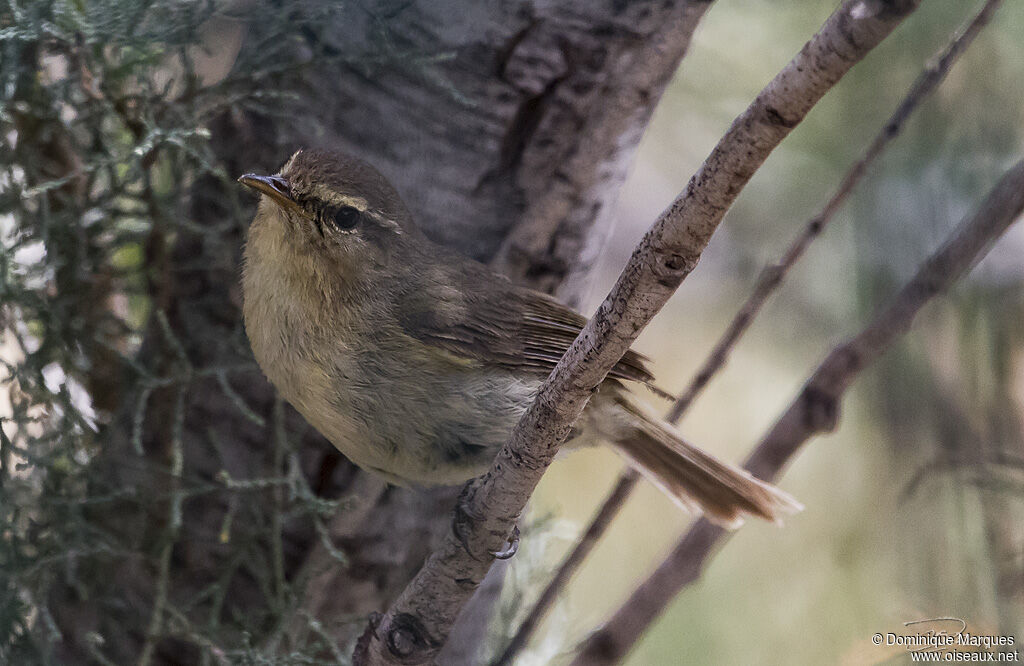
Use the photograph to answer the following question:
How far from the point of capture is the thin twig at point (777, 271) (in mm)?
2015

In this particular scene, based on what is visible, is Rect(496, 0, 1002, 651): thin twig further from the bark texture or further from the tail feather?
the bark texture

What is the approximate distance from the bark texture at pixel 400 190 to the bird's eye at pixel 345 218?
33 centimetres

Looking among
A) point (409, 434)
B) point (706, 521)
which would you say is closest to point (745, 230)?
point (706, 521)

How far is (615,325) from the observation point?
148cm

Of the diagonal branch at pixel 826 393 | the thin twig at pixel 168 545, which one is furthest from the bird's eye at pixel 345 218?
the diagonal branch at pixel 826 393

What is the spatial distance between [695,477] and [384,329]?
1.17m

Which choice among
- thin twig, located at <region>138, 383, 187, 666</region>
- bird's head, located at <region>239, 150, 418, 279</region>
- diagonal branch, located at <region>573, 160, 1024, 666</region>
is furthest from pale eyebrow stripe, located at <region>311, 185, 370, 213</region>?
diagonal branch, located at <region>573, 160, 1024, 666</region>

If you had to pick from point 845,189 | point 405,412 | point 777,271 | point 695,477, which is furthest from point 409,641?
point 845,189

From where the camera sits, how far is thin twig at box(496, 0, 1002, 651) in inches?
79.3

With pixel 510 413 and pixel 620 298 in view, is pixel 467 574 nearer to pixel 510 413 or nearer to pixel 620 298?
pixel 510 413

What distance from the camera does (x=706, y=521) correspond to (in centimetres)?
279

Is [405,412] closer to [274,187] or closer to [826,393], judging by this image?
[274,187]

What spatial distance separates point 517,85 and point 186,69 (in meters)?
0.88

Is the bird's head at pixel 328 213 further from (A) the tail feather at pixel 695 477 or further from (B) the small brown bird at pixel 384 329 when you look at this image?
(A) the tail feather at pixel 695 477
